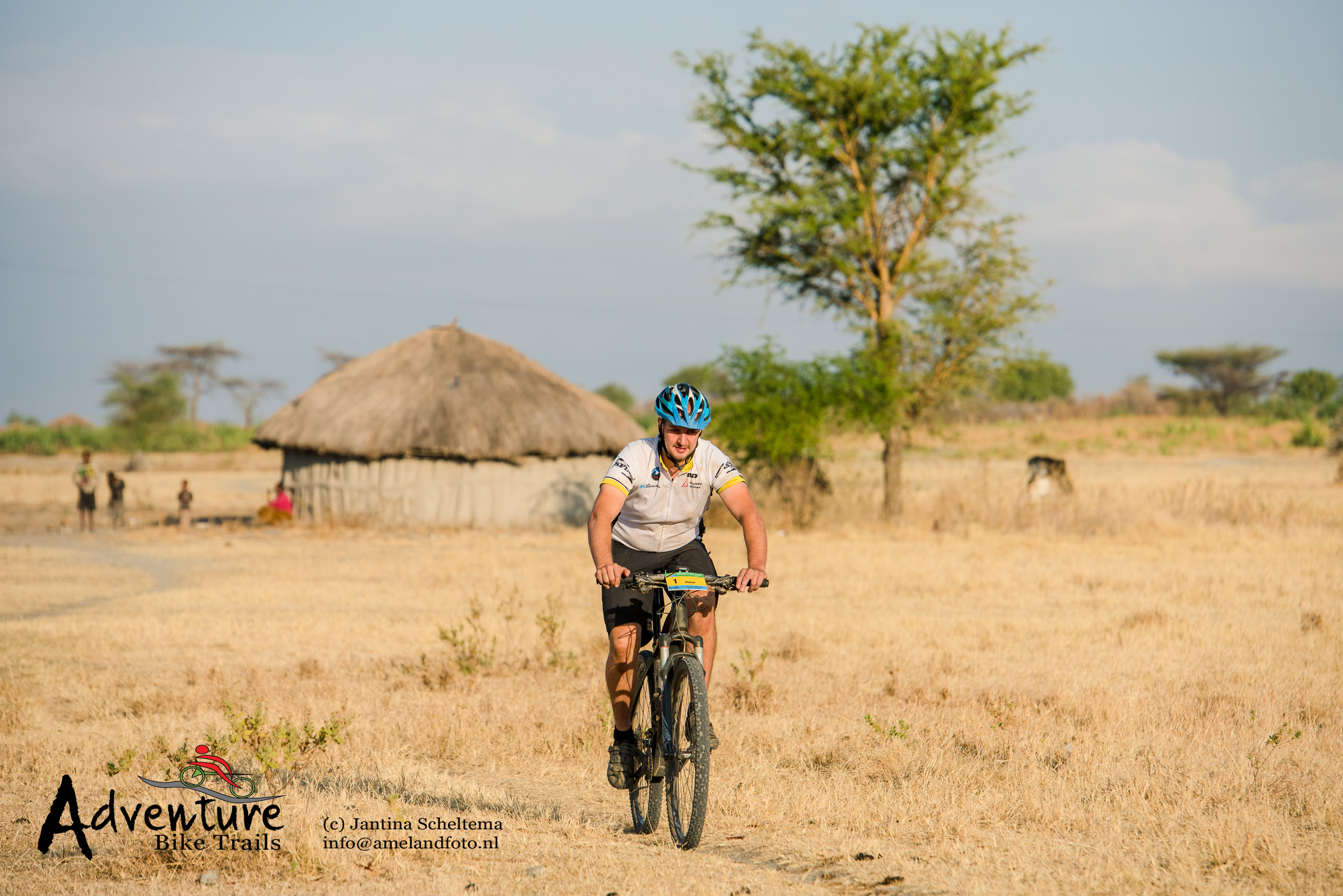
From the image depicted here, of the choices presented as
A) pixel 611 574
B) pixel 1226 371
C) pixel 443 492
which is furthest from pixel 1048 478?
pixel 1226 371

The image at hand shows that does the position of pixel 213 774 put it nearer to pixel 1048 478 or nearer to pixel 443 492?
pixel 443 492

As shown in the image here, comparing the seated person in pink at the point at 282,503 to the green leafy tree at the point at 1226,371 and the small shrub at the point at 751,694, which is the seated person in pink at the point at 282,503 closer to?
the small shrub at the point at 751,694

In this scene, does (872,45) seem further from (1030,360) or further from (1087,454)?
(1087,454)

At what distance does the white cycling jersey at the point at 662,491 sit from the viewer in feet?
16.7

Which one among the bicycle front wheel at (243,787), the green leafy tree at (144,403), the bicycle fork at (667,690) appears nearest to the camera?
the bicycle fork at (667,690)

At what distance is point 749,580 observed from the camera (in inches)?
187

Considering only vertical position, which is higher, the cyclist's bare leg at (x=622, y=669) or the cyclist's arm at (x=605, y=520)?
the cyclist's arm at (x=605, y=520)

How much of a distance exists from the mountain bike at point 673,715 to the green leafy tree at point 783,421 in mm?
15037

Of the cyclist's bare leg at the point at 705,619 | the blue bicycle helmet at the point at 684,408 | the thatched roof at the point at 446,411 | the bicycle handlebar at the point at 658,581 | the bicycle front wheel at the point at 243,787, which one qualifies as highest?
the thatched roof at the point at 446,411

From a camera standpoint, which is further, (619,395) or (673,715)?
(619,395)

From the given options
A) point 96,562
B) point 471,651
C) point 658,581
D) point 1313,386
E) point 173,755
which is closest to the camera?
point 658,581

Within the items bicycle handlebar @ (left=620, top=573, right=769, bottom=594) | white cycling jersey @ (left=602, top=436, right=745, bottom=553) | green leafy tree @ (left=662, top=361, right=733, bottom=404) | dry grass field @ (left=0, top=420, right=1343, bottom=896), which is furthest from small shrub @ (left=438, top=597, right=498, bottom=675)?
green leafy tree @ (left=662, top=361, right=733, bottom=404)

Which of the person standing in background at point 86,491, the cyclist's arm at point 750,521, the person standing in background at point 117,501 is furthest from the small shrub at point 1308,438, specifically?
the cyclist's arm at point 750,521

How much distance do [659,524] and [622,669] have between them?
0.72m
